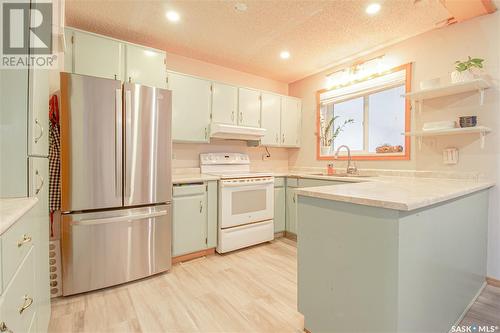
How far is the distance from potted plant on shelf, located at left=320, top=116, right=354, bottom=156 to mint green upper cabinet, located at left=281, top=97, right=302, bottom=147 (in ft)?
1.43

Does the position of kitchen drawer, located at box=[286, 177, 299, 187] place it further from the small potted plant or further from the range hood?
the small potted plant

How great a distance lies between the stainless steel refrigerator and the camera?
189cm

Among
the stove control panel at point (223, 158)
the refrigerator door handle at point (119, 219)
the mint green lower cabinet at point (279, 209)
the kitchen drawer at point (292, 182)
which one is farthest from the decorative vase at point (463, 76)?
the refrigerator door handle at point (119, 219)

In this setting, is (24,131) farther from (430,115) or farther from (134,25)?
(430,115)

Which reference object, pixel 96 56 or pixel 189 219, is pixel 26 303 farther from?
pixel 96 56

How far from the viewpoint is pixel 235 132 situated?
10.1ft

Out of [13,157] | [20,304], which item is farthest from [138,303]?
[13,157]

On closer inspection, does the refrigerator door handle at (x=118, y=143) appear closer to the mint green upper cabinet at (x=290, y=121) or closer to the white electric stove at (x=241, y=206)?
Result: the white electric stove at (x=241, y=206)

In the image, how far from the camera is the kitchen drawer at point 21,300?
2.48 feet

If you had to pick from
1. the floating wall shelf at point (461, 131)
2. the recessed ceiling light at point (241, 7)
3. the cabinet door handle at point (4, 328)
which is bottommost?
the cabinet door handle at point (4, 328)

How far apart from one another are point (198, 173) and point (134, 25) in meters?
1.78

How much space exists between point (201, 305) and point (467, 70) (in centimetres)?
294

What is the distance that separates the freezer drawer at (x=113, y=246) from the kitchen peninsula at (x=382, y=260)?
1.40 m

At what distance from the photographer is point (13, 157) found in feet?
3.60
